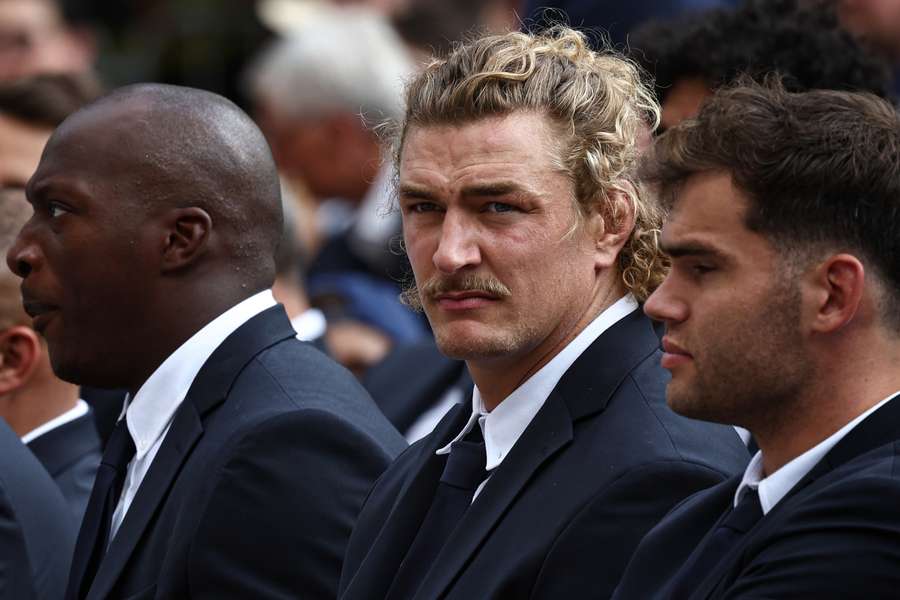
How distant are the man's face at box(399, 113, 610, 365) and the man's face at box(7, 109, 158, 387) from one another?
2.75 ft

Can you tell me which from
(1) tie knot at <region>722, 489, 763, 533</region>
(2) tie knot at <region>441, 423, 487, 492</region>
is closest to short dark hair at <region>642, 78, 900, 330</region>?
(1) tie knot at <region>722, 489, 763, 533</region>

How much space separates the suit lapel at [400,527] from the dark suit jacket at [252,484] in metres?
0.17

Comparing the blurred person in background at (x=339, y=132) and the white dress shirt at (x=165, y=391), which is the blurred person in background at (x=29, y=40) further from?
the white dress shirt at (x=165, y=391)

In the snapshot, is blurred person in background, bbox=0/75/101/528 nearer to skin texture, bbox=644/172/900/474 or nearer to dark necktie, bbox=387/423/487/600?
dark necktie, bbox=387/423/487/600

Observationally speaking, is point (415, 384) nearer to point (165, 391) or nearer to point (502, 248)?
point (165, 391)

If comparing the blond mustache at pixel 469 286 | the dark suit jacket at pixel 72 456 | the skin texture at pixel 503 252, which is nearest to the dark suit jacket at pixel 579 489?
the skin texture at pixel 503 252

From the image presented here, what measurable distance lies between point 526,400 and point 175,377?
101 cm

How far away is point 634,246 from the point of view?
3.93 m

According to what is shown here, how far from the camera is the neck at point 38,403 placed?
16.8 feet

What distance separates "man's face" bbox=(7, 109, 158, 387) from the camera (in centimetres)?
430

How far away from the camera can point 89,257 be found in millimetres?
4309

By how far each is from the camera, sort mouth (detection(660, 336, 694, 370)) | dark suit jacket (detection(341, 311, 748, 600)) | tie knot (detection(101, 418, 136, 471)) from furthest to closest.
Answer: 1. tie knot (detection(101, 418, 136, 471))
2. dark suit jacket (detection(341, 311, 748, 600))
3. mouth (detection(660, 336, 694, 370))

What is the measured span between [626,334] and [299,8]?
732cm

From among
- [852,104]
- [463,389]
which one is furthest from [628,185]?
[463,389]
